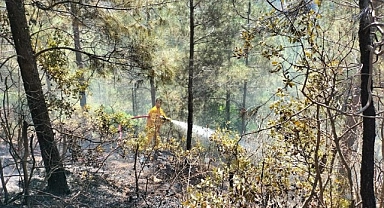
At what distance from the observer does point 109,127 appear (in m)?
7.66

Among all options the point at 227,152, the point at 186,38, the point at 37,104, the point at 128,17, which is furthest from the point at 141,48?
the point at 186,38

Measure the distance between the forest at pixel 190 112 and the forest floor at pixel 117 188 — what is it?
0.04 metres

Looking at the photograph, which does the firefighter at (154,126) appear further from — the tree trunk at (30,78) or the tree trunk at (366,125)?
the tree trunk at (366,125)

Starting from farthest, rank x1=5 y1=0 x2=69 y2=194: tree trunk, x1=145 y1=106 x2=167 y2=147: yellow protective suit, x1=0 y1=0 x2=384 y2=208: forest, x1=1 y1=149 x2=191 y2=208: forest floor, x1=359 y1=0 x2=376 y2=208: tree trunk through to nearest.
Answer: x1=145 y1=106 x2=167 y2=147: yellow protective suit
x1=1 y1=149 x2=191 y2=208: forest floor
x1=5 y1=0 x2=69 y2=194: tree trunk
x1=0 y1=0 x2=384 y2=208: forest
x1=359 y1=0 x2=376 y2=208: tree trunk

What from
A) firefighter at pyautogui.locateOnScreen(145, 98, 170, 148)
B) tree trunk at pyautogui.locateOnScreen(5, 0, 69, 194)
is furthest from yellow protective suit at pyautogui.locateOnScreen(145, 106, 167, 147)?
tree trunk at pyautogui.locateOnScreen(5, 0, 69, 194)

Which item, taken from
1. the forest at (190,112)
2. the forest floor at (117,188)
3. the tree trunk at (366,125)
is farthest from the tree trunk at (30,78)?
the tree trunk at (366,125)

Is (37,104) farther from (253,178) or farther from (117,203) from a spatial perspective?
(253,178)

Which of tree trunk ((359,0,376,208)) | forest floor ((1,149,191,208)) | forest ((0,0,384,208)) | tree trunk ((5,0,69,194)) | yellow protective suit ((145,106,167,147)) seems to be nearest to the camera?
tree trunk ((359,0,376,208))

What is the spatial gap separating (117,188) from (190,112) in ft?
10.0

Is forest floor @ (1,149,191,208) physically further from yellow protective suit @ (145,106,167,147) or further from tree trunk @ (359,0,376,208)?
tree trunk @ (359,0,376,208)

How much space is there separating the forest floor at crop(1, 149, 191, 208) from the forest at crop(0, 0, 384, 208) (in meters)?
0.04

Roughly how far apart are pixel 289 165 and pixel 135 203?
3.26 meters

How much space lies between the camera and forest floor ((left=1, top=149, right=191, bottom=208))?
5465mm

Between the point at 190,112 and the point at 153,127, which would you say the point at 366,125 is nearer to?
the point at 153,127
